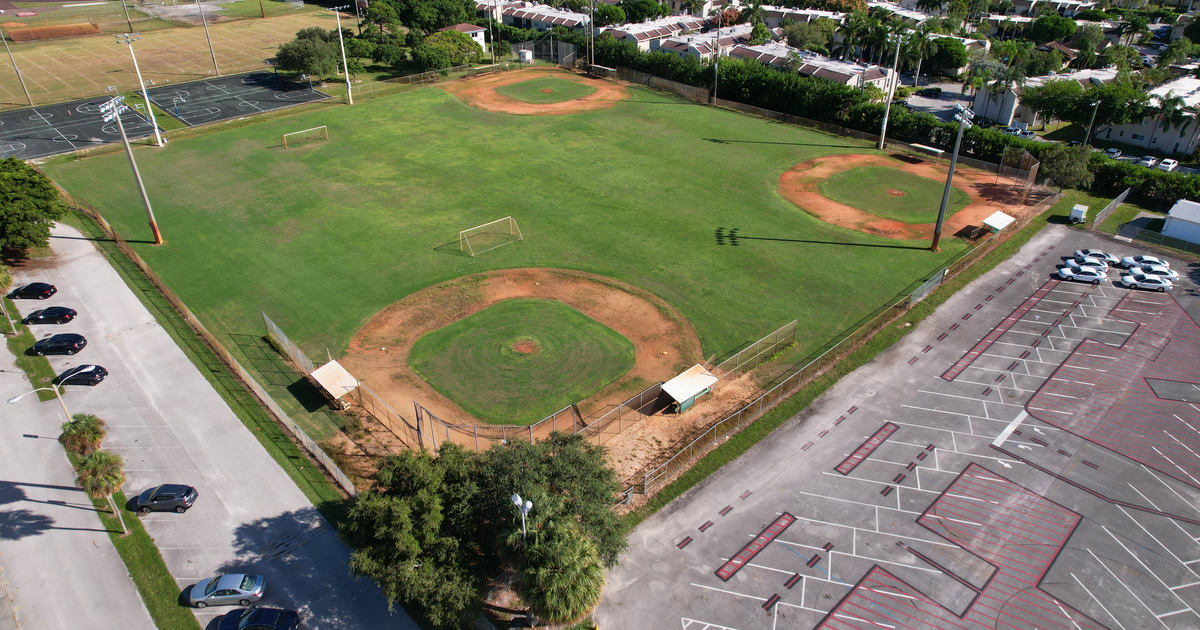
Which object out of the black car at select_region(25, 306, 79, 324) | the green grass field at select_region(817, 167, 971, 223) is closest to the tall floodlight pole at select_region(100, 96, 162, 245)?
the black car at select_region(25, 306, 79, 324)

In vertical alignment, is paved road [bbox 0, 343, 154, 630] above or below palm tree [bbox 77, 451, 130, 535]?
below

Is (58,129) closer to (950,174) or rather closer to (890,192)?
(890,192)

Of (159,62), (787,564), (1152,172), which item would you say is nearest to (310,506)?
(787,564)

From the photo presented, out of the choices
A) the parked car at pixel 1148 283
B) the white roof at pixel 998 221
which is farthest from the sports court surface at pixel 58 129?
the parked car at pixel 1148 283

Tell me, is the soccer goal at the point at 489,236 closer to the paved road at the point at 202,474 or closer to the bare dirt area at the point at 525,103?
the paved road at the point at 202,474

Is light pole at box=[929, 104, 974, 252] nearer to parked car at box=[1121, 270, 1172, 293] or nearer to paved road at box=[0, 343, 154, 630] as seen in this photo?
parked car at box=[1121, 270, 1172, 293]

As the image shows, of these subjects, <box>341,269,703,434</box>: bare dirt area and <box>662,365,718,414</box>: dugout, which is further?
<box>341,269,703,434</box>: bare dirt area

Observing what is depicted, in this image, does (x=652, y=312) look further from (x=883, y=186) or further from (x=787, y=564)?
(x=883, y=186)

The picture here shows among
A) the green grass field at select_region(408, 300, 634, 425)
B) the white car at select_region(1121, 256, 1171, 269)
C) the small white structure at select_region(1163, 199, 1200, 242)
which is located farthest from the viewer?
the small white structure at select_region(1163, 199, 1200, 242)
